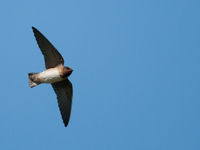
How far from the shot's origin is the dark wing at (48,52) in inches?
486

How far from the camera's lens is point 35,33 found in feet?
40.4

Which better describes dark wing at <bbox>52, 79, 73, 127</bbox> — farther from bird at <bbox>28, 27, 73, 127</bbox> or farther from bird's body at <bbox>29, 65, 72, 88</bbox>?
bird's body at <bbox>29, 65, 72, 88</bbox>

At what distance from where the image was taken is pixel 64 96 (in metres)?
13.0

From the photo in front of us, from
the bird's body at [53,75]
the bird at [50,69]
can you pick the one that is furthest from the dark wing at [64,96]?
the bird's body at [53,75]

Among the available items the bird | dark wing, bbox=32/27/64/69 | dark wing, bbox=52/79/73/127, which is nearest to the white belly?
the bird

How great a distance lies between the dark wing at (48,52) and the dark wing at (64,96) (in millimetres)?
558

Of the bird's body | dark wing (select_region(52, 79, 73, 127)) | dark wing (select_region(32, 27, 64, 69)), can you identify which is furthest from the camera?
dark wing (select_region(52, 79, 73, 127))

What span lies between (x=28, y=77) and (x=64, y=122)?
1.35 m

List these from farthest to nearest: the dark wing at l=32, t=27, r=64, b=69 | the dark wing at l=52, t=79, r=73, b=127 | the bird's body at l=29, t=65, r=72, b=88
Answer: the dark wing at l=52, t=79, r=73, b=127 → the bird's body at l=29, t=65, r=72, b=88 → the dark wing at l=32, t=27, r=64, b=69

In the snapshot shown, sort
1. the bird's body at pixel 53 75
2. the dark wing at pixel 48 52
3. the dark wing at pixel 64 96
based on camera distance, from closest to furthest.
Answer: the dark wing at pixel 48 52
the bird's body at pixel 53 75
the dark wing at pixel 64 96

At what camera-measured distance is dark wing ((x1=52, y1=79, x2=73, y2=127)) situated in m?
12.9

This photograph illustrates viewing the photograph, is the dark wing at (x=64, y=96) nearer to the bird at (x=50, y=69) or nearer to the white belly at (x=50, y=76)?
the bird at (x=50, y=69)

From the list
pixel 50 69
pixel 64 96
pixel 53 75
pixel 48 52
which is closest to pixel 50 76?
pixel 53 75

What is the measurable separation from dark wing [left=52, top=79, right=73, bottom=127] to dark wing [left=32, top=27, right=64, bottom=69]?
0.56 meters
